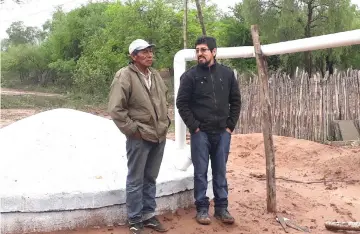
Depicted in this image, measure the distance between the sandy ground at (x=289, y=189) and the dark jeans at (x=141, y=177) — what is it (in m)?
0.25

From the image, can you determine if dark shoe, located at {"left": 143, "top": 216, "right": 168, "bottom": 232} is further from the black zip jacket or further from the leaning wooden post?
the leaning wooden post

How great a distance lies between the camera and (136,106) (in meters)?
3.71

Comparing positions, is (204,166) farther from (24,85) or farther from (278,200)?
(24,85)

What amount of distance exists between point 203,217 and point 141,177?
0.76 metres

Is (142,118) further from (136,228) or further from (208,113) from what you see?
(136,228)

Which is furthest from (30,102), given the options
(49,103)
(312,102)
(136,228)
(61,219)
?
(136,228)

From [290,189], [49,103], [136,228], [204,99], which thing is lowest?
[290,189]

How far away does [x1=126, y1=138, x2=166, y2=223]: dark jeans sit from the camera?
372 cm

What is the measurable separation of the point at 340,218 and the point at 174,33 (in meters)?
19.6

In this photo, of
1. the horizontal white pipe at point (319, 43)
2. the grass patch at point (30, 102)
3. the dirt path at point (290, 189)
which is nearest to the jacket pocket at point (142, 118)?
the dirt path at point (290, 189)

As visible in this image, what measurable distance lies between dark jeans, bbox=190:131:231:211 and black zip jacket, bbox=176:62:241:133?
0.08 m

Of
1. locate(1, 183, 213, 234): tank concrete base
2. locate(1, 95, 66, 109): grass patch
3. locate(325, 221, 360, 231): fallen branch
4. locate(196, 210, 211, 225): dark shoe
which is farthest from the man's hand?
locate(1, 95, 66, 109): grass patch

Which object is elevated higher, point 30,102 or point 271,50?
point 271,50

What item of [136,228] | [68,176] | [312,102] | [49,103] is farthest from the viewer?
[49,103]
